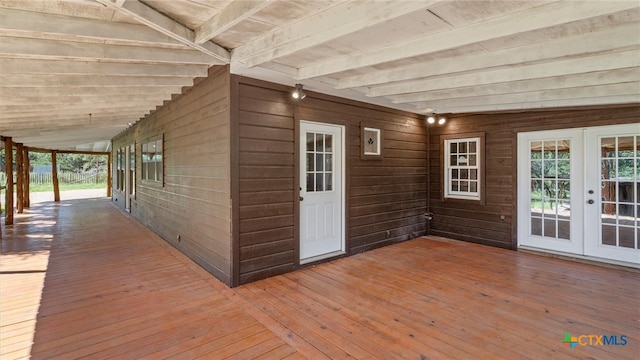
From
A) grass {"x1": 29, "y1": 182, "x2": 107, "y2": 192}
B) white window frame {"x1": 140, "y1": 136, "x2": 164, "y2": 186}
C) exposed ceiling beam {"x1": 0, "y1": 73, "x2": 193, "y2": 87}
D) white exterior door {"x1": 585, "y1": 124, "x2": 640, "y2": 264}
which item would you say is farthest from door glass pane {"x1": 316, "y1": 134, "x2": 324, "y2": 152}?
grass {"x1": 29, "y1": 182, "x2": 107, "y2": 192}

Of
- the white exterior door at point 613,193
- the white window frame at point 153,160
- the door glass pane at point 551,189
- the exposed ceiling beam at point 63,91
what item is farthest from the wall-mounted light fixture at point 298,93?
the white exterior door at point 613,193

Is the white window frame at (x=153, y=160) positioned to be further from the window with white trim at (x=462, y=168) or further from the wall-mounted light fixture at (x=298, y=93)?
the window with white trim at (x=462, y=168)

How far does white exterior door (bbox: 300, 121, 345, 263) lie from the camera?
4301mm

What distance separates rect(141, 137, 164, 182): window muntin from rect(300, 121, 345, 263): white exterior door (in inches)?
120

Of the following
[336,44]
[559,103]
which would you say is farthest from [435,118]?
[336,44]

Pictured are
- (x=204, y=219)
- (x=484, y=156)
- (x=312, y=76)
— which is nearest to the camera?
(x=312, y=76)

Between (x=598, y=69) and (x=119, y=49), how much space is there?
14.0 feet

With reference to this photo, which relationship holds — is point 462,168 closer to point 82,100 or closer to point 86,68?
point 86,68

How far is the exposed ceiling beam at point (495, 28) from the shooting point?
1951mm

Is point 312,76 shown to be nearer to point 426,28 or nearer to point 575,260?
point 426,28

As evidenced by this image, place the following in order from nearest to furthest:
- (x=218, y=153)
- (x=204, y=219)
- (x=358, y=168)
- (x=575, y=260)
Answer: (x=218, y=153), (x=204, y=219), (x=575, y=260), (x=358, y=168)

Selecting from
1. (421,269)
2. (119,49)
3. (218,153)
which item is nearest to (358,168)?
(421,269)

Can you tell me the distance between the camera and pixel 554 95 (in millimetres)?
4004

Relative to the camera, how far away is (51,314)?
2824mm
